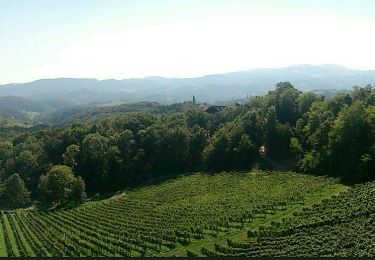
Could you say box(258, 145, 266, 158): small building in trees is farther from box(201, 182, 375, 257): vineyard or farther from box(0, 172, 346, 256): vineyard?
box(201, 182, 375, 257): vineyard

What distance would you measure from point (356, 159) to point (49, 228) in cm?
4949

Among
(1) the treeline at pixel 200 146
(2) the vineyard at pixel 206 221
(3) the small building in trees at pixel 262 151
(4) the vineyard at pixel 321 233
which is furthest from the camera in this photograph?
(3) the small building in trees at pixel 262 151

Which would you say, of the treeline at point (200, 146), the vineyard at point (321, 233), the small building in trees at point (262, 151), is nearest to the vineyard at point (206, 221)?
the vineyard at point (321, 233)

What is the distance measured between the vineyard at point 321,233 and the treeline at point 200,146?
2342cm

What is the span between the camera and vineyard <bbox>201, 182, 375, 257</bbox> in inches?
1261

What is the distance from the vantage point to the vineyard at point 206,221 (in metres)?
38.4

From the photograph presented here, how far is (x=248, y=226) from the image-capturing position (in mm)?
46844

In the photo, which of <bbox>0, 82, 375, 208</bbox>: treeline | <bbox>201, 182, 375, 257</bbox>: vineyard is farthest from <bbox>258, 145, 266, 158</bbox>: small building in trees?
<bbox>201, 182, 375, 257</bbox>: vineyard

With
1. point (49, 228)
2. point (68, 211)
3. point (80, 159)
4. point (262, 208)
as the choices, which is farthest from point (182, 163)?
point (262, 208)

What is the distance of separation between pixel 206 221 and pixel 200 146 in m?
53.8

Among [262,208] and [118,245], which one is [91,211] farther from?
[262,208]

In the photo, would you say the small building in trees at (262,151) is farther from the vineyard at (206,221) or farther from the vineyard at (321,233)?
the vineyard at (321,233)

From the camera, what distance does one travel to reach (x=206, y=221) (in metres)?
51.8

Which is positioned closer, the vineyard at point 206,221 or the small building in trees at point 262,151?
the vineyard at point 206,221
